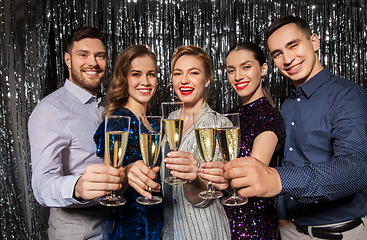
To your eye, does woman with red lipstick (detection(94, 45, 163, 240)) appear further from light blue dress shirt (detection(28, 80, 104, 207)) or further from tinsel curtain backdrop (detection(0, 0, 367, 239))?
tinsel curtain backdrop (detection(0, 0, 367, 239))

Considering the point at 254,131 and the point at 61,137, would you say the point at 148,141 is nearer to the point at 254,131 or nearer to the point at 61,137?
the point at 254,131

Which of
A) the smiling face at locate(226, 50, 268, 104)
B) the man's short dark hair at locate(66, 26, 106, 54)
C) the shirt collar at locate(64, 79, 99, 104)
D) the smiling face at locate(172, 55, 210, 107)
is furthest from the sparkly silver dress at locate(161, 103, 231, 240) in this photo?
the man's short dark hair at locate(66, 26, 106, 54)

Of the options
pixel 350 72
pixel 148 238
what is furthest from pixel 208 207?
pixel 350 72

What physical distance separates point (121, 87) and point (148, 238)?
0.93 meters

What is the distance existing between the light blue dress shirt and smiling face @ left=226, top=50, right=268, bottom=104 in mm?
981

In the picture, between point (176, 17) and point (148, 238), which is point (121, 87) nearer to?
point (148, 238)

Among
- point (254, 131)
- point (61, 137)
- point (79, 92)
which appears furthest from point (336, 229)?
point (79, 92)

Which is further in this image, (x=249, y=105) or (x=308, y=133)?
(x=249, y=105)

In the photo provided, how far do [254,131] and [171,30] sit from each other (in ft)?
5.95

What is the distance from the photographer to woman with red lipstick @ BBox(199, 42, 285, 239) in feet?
4.18

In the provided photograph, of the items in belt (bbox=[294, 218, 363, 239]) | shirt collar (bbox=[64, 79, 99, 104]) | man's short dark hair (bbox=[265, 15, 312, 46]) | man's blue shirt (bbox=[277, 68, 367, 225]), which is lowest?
belt (bbox=[294, 218, 363, 239])

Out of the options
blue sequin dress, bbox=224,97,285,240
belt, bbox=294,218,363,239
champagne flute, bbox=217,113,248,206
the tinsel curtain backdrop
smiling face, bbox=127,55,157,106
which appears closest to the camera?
champagne flute, bbox=217,113,248,206

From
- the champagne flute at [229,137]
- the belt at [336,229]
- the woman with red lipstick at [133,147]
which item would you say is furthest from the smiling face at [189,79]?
the belt at [336,229]

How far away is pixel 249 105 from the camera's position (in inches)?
59.8
